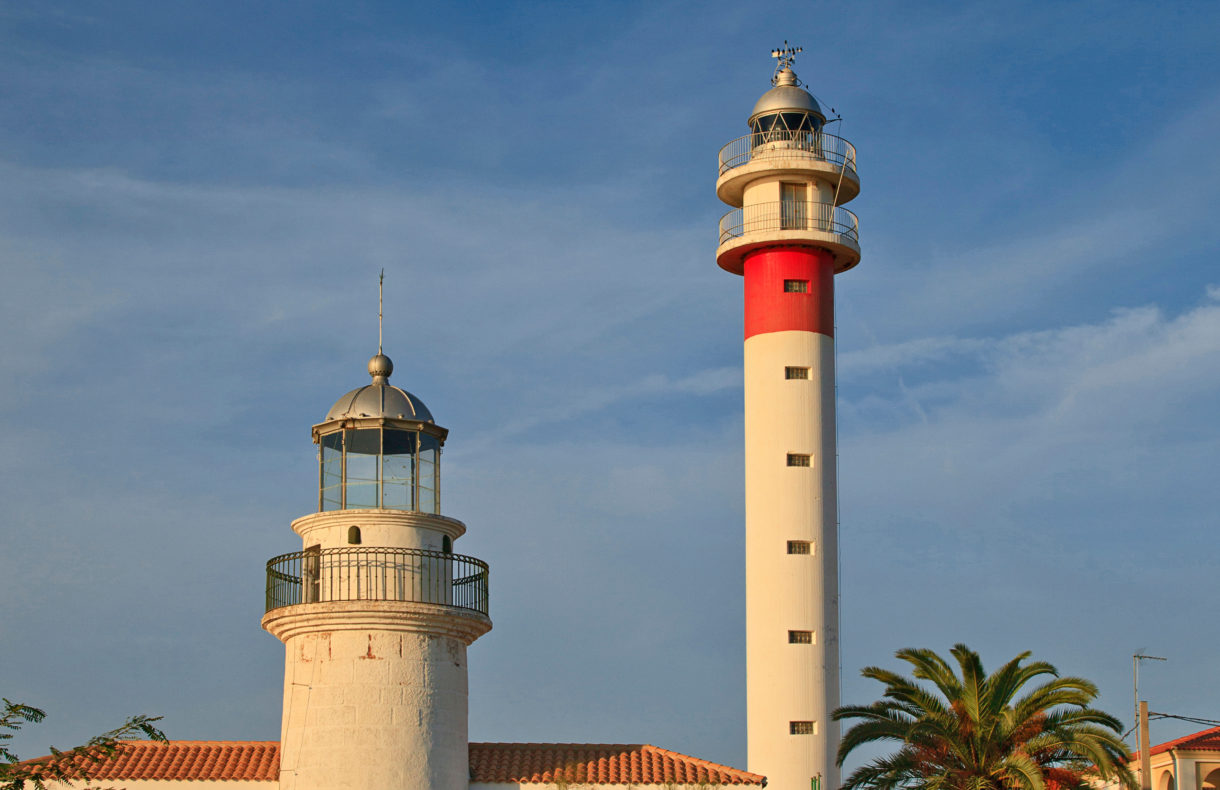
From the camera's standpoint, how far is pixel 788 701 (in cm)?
3850

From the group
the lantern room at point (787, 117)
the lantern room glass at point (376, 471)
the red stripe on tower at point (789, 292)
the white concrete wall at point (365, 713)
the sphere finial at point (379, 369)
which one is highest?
the lantern room at point (787, 117)

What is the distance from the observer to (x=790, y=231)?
41031 mm

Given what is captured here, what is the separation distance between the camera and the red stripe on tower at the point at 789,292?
134ft

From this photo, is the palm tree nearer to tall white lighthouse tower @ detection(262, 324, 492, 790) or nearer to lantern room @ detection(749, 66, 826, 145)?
tall white lighthouse tower @ detection(262, 324, 492, 790)

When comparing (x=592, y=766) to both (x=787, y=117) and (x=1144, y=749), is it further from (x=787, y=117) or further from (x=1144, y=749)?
(x=787, y=117)

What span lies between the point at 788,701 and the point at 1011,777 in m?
9.17

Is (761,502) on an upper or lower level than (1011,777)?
upper

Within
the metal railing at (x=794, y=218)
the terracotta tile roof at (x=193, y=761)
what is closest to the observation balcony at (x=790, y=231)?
the metal railing at (x=794, y=218)

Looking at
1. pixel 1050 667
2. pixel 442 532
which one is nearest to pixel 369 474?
pixel 442 532

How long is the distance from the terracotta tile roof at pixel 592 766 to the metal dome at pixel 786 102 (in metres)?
17.4

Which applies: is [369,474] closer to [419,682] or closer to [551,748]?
[419,682]

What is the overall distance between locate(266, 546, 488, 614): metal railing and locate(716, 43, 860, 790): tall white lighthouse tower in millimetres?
10593

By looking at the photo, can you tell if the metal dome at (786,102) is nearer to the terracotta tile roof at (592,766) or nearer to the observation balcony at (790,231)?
the observation balcony at (790,231)

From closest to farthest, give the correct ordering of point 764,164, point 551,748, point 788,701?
1. point 551,748
2. point 788,701
3. point 764,164
